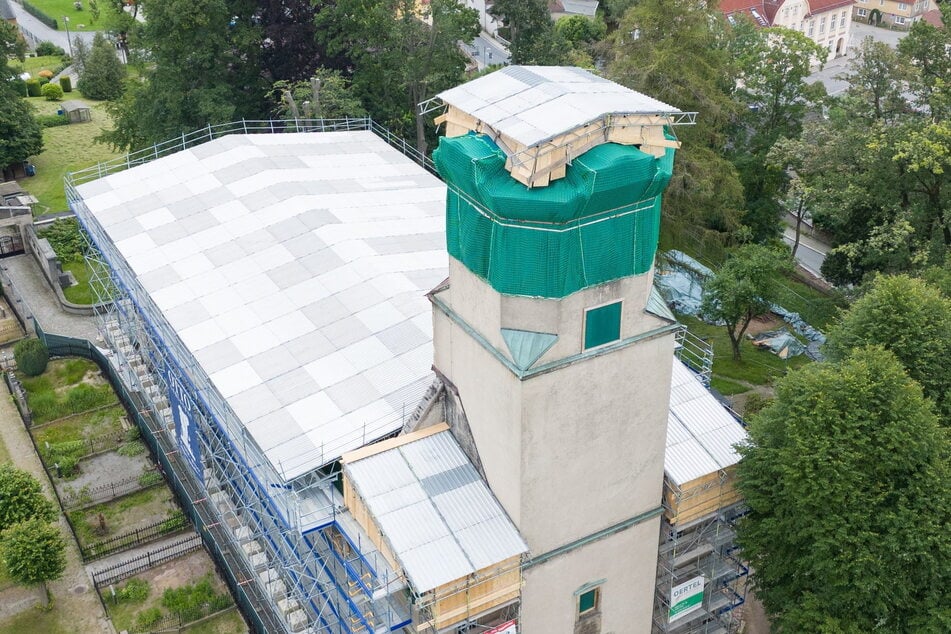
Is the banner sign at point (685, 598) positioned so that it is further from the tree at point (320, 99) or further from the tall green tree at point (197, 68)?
the tall green tree at point (197, 68)

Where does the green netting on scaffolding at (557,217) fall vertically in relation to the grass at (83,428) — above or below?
above

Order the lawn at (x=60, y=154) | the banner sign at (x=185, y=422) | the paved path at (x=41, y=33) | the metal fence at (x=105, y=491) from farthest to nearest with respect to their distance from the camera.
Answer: the paved path at (x=41, y=33) < the lawn at (x=60, y=154) < the metal fence at (x=105, y=491) < the banner sign at (x=185, y=422)

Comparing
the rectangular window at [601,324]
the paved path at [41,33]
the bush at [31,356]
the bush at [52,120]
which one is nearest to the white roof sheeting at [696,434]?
the rectangular window at [601,324]

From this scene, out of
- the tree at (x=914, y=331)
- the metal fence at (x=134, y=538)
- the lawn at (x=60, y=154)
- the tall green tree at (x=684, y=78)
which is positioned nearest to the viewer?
the tree at (x=914, y=331)

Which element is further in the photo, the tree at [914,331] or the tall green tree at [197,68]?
the tall green tree at [197,68]

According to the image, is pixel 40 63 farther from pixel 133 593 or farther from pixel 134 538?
pixel 133 593

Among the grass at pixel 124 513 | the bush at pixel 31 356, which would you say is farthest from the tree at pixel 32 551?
the bush at pixel 31 356

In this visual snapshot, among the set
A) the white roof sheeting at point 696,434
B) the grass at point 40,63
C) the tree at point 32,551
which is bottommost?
A: the grass at point 40,63
